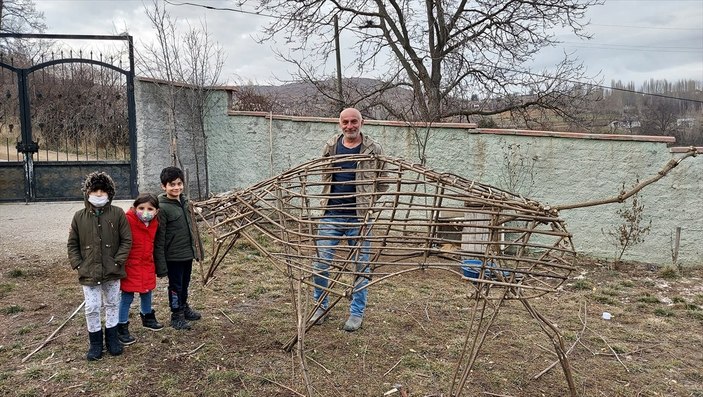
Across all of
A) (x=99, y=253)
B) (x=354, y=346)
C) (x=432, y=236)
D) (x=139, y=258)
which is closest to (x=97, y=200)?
(x=99, y=253)

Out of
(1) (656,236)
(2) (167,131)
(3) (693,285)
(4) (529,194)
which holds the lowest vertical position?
(3) (693,285)

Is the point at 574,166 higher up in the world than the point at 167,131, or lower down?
lower down

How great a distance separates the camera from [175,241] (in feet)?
13.2

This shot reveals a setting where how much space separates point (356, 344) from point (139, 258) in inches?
71.7

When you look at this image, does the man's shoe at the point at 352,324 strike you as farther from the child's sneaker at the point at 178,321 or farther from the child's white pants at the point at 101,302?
the child's white pants at the point at 101,302

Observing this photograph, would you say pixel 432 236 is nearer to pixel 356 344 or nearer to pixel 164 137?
pixel 356 344

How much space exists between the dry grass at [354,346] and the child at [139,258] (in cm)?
30

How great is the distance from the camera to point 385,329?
14.2 feet

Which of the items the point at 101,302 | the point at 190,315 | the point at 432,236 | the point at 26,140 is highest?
the point at 26,140

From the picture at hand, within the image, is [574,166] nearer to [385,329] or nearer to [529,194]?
[529,194]

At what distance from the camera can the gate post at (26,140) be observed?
7.57 meters

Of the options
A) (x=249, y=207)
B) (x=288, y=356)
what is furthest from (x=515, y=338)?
(x=249, y=207)

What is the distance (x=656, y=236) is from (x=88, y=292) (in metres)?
7.02

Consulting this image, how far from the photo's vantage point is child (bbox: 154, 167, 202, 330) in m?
3.96
